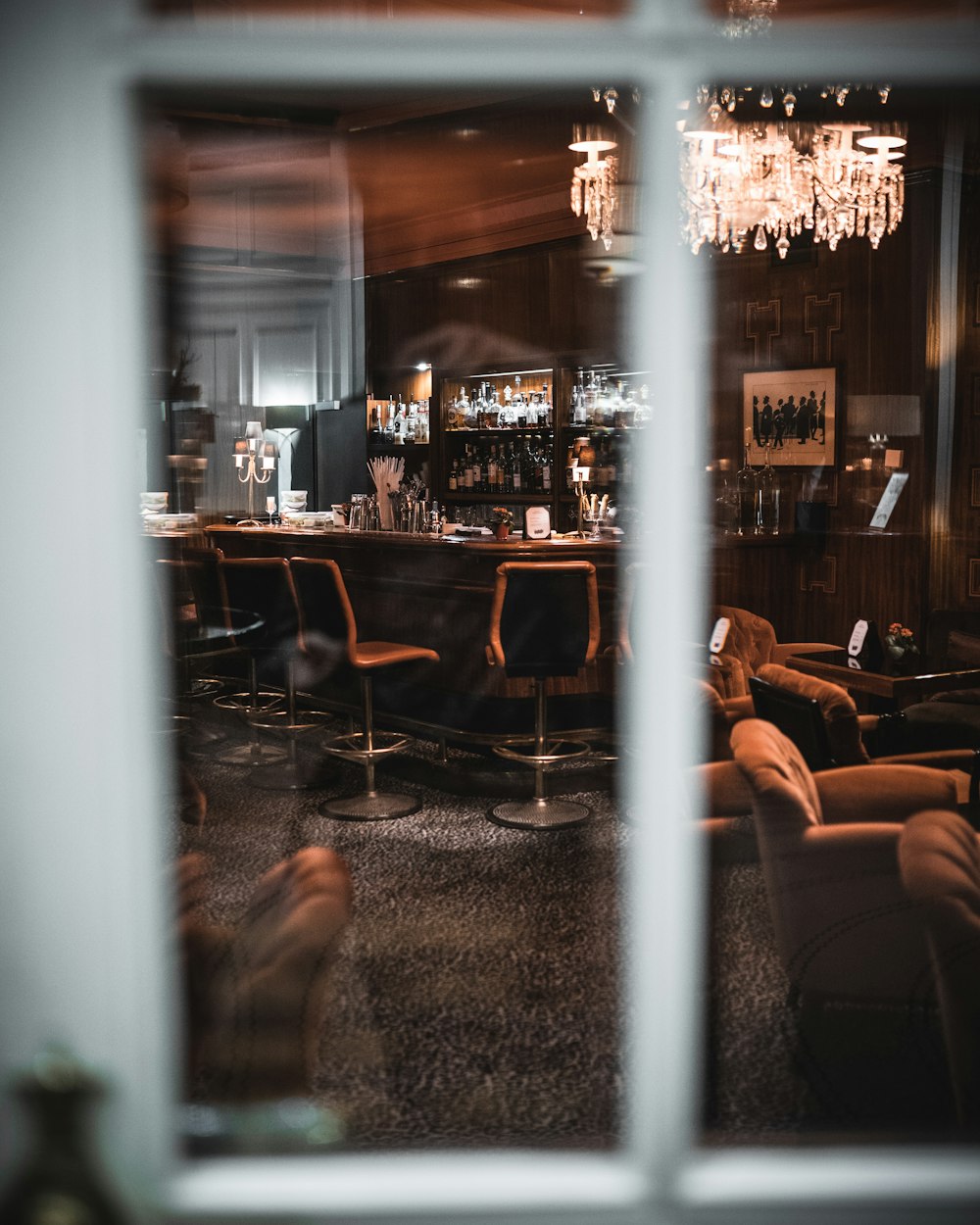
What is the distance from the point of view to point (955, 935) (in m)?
1.84

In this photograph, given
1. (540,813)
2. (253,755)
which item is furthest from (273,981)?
(253,755)

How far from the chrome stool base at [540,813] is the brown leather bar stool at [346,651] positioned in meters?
0.37

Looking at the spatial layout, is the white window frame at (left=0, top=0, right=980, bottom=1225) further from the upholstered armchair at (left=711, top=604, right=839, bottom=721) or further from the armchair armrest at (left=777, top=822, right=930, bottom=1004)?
the upholstered armchair at (left=711, top=604, right=839, bottom=721)

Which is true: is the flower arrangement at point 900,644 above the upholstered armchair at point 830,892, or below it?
above

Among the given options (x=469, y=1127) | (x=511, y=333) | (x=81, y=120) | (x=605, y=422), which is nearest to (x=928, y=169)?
(x=605, y=422)

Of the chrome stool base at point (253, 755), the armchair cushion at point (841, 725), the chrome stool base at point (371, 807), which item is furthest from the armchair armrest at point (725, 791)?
the chrome stool base at point (253, 755)

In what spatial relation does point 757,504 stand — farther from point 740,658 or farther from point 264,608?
point 264,608

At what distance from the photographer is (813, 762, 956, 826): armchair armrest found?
2.73 metres

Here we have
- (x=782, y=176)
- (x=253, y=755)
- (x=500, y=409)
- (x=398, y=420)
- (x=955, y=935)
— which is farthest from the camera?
(x=398, y=420)

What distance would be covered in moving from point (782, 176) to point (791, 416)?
174 cm

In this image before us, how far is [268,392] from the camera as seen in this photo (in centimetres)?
938

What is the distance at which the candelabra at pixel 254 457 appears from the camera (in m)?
9.27

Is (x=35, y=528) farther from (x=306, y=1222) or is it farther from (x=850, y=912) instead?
(x=850, y=912)

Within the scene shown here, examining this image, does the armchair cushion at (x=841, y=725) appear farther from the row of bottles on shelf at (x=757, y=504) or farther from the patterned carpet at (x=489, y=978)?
the row of bottles on shelf at (x=757, y=504)
